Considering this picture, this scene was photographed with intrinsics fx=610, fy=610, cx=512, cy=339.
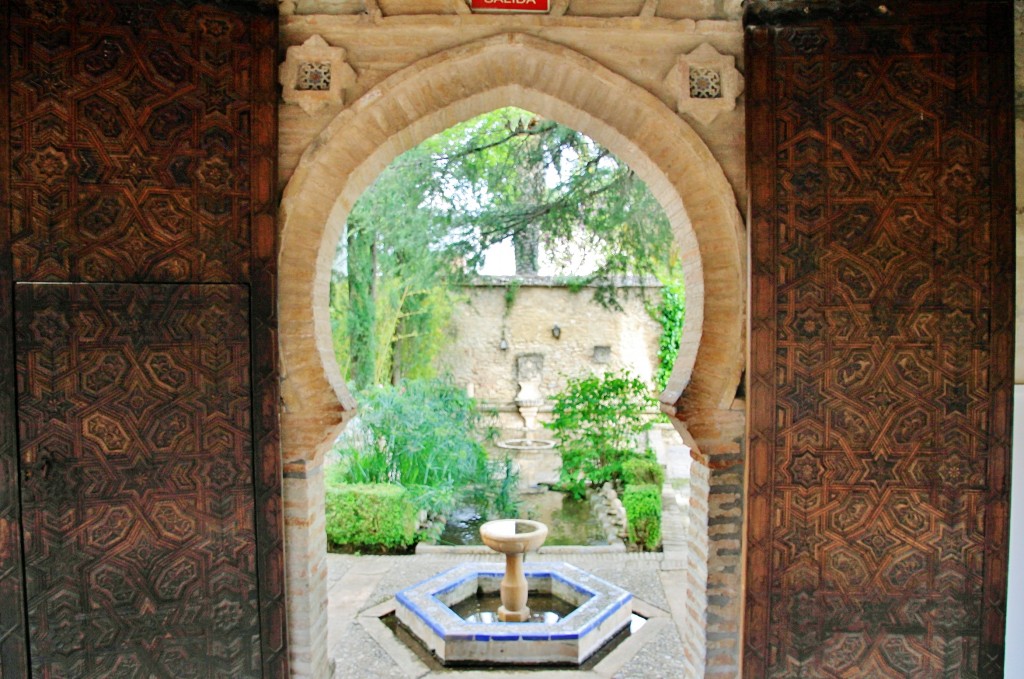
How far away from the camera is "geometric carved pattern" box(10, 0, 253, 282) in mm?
2469

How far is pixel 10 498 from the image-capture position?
2477 millimetres

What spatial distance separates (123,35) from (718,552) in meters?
3.41

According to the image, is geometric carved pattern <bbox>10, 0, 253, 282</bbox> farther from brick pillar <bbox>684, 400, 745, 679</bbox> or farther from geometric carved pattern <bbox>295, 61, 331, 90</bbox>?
brick pillar <bbox>684, 400, 745, 679</bbox>

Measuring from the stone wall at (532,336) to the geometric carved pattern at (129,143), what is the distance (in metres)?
10.2

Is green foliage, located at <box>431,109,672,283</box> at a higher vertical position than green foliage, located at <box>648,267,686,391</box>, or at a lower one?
higher

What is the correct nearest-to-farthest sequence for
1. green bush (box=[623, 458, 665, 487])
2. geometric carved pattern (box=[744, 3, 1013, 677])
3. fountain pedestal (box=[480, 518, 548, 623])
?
1. geometric carved pattern (box=[744, 3, 1013, 677])
2. fountain pedestal (box=[480, 518, 548, 623])
3. green bush (box=[623, 458, 665, 487])

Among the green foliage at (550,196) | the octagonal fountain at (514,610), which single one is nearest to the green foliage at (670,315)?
the green foliage at (550,196)

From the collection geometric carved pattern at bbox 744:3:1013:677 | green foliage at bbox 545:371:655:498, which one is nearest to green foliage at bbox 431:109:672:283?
green foliage at bbox 545:371:655:498

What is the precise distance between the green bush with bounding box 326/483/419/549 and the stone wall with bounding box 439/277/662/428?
6.74m

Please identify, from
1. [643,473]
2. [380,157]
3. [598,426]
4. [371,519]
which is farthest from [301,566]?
[598,426]

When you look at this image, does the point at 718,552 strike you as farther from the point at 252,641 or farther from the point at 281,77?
the point at 281,77

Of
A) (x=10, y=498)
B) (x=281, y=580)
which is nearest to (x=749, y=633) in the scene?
(x=281, y=580)

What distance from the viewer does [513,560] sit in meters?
4.46

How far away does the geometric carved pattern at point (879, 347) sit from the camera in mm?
2588
